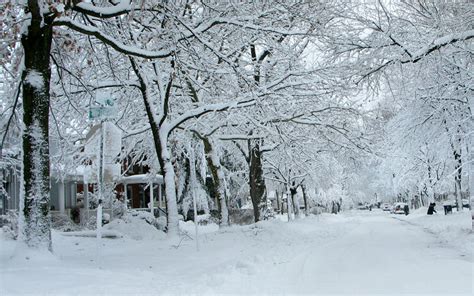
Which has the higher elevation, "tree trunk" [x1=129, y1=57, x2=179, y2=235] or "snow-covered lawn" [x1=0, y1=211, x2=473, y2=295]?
"tree trunk" [x1=129, y1=57, x2=179, y2=235]

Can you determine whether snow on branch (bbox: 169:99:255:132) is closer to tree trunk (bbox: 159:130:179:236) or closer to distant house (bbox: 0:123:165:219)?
tree trunk (bbox: 159:130:179:236)

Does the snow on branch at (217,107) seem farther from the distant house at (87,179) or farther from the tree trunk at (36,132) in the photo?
the tree trunk at (36,132)

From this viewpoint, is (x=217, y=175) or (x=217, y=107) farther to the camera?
(x=217, y=175)

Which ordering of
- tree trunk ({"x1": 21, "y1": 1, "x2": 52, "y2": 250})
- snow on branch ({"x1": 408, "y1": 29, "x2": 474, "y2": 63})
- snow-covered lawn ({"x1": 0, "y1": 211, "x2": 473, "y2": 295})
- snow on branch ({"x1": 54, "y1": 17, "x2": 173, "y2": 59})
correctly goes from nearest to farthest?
snow-covered lawn ({"x1": 0, "y1": 211, "x2": 473, "y2": 295}) < tree trunk ({"x1": 21, "y1": 1, "x2": 52, "y2": 250}) < snow on branch ({"x1": 54, "y1": 17, "x2": 173, "y2": 59}) < snow on branch ({"x1": 408, "y1": 29, "x2": 474, "y2": 63})

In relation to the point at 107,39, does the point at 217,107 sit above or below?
below

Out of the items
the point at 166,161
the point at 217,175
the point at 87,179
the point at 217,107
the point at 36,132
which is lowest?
the point at 87,179

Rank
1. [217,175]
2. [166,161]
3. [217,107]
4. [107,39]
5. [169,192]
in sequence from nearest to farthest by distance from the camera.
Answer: [107,39]
[217,107]
[169,192]
[166,161]
[217,175]

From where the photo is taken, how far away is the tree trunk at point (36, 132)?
26.1 feet

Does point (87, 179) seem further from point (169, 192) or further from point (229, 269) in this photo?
point (169, 192)

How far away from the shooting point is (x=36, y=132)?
27.0 feet

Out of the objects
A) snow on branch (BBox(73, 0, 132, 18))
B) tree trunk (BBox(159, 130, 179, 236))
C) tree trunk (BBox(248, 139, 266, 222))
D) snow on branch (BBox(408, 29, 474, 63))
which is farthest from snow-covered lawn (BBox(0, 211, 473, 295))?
tree trunk (BBox(248, 139, 266, 222))

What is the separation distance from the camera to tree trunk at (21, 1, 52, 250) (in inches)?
313

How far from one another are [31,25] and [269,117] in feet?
27.4

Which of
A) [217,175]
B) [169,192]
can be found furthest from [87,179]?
[217,175]
